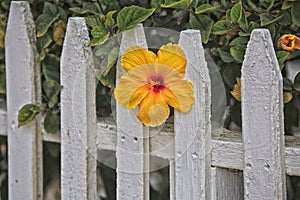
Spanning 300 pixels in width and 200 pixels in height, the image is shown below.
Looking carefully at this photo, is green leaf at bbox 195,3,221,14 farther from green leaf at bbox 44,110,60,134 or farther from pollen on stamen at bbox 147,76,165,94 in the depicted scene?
green leaf at bbox 44,110,60,134

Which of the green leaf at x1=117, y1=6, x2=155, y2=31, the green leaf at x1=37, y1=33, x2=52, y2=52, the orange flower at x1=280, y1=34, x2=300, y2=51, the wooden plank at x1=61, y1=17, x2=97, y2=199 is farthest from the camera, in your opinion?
the green leaf at x1=37, y1=33, x2=52, y2=52

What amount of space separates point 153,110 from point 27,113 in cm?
42

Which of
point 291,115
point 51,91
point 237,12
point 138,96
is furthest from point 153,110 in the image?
point 291,115

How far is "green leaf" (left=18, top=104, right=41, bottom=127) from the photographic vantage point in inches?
66.7

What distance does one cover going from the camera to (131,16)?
57.0 inches

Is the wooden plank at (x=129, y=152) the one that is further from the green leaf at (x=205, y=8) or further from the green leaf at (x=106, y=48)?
the green leaf at (x=205, y=8)

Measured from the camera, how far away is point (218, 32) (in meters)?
1.40

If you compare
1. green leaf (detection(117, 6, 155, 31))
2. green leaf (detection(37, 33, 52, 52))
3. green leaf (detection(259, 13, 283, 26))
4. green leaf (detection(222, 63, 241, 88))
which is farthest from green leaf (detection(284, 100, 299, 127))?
green leaf (detection(37, 33, 52, 52))

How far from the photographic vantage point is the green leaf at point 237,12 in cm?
136

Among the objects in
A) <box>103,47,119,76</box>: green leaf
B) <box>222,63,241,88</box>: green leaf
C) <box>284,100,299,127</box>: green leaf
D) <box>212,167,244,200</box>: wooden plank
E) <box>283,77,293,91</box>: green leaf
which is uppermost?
<box>103,47,119,76</box>: green leaf

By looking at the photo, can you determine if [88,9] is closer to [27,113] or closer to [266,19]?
[27,113]

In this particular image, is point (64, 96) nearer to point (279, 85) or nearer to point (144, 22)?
point (144, 22)

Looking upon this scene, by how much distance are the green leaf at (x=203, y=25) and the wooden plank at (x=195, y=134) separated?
48 millimetres

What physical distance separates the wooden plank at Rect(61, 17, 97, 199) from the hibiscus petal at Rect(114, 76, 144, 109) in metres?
0.14
